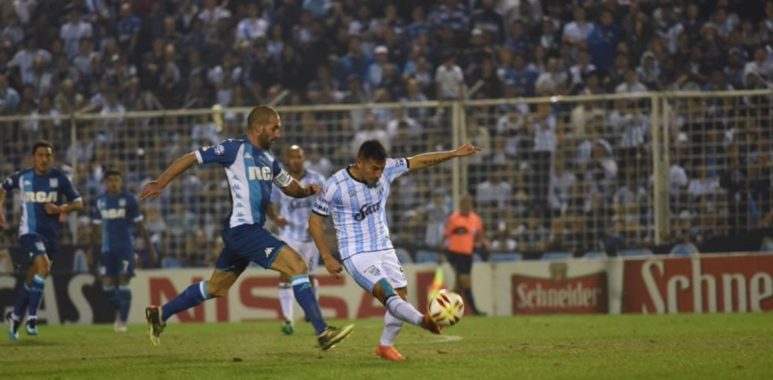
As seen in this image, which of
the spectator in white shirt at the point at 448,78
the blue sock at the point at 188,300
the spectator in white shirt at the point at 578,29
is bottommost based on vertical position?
the blue sock at the point at 188,300

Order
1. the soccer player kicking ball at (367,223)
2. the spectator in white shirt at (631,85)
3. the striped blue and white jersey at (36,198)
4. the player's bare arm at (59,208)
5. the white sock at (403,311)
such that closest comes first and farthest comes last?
1. the white sock at (403,311)
2. the soccer player kicking ball at (367,223)
3. the player's bare arm at (59,208)
4. the striped blue and white jersey at (36,198)
5. the spectator in white shirt at (631,85)

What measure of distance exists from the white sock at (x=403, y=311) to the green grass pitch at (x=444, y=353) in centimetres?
41

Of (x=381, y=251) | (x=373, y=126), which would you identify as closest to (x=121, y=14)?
(x=373, y=126)

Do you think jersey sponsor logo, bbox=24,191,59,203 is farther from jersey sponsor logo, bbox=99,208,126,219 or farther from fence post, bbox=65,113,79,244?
fence post, bbox=65,113,79,244

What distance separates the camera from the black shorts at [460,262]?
24.0 m

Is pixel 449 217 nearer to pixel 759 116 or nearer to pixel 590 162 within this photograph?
pixel 590 162

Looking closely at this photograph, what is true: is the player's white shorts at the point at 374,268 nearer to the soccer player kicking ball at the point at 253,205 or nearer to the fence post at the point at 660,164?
the soccer player kicking ball at the point at 253,205

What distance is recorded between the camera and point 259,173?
45.3ft

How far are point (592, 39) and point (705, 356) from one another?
15159 millimetres

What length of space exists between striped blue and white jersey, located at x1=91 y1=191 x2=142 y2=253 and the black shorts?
5630 millimetres

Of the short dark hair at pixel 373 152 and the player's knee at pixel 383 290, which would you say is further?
the short dark hair at pixel 373 152

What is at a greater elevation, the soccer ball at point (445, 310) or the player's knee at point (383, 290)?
the player's knee at point (383, 290)

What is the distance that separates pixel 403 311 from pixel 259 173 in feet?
8.15

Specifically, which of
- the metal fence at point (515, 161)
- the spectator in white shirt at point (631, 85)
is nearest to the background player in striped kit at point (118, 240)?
the metal fence at point (515, 161)
